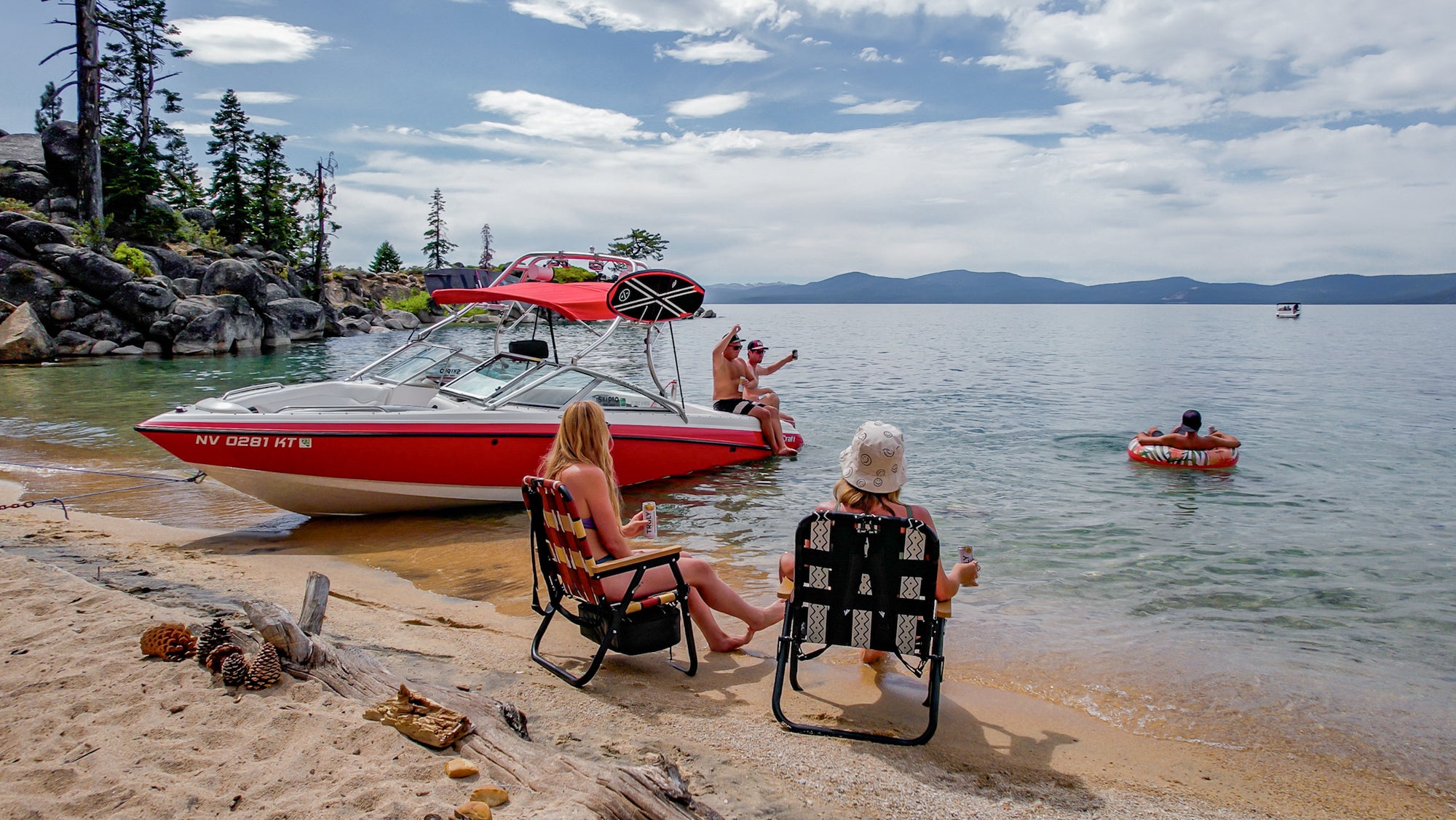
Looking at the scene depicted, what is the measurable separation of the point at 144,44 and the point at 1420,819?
69.6m

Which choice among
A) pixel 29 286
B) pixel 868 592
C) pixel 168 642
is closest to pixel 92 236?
pixel 29 286

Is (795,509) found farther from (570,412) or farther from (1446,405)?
(1446,405)

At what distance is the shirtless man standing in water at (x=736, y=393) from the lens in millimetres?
13547

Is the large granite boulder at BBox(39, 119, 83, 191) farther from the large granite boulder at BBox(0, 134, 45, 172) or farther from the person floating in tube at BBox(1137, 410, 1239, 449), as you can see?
the person floating in tube at BBox(1137, 410, 1239, 449)

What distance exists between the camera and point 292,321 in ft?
141

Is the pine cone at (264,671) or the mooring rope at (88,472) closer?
the pine cone at (264,671)

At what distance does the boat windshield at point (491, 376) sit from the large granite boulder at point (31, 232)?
3142 cm

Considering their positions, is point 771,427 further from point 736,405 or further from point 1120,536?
Result: point 1120,536

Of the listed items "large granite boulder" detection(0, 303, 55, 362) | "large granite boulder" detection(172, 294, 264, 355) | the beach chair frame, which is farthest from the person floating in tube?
"large granite boulder" detection(172, 294, 264, 355)

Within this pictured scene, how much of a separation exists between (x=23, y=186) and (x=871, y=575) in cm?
4756

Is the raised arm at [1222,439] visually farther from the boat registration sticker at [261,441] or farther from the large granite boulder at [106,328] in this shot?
the large granite boulder at [106,328]

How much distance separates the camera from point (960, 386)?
26.9m

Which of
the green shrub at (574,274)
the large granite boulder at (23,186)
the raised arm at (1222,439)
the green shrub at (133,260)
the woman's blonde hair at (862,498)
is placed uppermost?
the large granite boulder at (23,186)

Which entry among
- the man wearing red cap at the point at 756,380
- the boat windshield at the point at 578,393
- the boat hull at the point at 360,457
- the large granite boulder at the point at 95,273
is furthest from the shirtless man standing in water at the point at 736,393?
the large granite boulder at the point at 95,273
